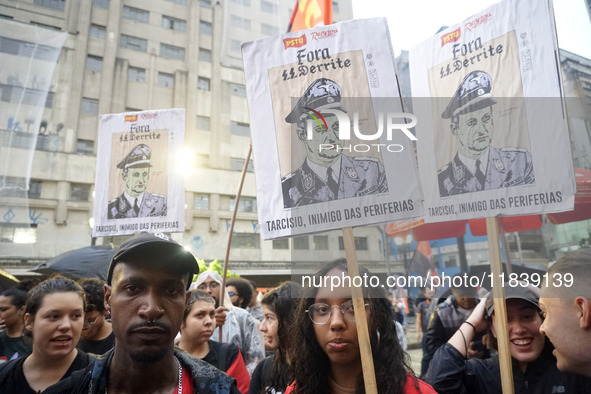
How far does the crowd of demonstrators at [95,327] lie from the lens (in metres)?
3.00

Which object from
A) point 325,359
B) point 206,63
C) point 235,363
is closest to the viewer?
point 325,359

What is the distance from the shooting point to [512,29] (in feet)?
7.34

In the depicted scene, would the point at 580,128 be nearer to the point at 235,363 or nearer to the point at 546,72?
the point at 546,72

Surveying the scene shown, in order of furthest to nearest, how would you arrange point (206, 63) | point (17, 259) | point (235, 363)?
point (206, 63) → point (17, 259) → point (235, 363)

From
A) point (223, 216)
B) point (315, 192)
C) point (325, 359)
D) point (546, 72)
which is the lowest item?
point (325, 359)

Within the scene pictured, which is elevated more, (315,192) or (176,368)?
(315,192)

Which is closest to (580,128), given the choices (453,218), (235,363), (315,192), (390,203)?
(453,218)

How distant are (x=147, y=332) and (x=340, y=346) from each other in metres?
0.82

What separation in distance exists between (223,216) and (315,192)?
905 inches

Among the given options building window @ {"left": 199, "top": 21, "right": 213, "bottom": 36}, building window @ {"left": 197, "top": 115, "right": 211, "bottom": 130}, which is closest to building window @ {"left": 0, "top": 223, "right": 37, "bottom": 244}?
building window @ {"left": 197, "top": 115, "right": 211, "bottom": 130}

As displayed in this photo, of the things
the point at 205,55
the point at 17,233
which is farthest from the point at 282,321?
the point at 205,55

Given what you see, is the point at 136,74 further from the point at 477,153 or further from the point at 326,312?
the point at 326,312

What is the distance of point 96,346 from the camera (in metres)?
3.01

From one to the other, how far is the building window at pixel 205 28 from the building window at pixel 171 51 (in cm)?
201
